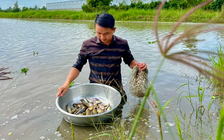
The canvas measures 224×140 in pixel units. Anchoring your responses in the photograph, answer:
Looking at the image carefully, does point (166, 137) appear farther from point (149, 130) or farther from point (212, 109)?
point (212, 109)

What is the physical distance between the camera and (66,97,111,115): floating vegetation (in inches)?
96.5

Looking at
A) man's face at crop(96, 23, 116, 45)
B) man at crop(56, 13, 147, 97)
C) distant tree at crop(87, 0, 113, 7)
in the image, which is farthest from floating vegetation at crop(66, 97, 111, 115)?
distant tree at crop(87, 0, 113, 7)

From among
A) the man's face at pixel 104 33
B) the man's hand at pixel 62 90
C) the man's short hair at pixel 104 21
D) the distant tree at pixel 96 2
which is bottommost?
the man's hand at pixel 62 90

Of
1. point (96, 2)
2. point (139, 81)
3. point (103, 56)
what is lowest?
point (139, 81)

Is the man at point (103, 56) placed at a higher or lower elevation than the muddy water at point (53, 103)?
higher

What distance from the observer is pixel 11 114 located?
265 cm

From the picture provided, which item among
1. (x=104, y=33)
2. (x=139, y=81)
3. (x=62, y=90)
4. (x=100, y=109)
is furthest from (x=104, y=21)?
(x=100, y=109)

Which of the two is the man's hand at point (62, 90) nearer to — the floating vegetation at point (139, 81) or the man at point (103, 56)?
the man at point (103, 56)

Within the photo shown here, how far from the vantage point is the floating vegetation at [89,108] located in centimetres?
245

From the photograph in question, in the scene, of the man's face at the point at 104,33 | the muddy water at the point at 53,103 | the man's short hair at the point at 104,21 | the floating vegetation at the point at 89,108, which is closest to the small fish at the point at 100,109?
the floating vegetation at the point at 89,108

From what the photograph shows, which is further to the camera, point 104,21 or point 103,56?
point 103,56

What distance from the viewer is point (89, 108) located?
2520 millimetres

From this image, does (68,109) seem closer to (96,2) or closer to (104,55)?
(104,55)

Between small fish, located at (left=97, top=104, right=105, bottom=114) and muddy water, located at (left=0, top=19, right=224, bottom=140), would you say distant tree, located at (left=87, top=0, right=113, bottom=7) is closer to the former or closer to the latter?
muddy water, located at (left=0, top=19, right=224, bottom=140)
